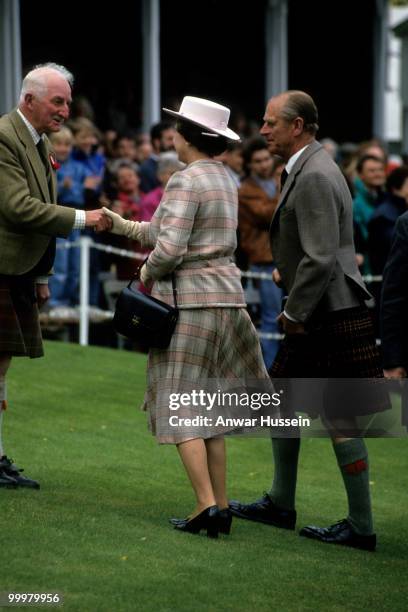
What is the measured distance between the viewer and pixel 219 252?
6.68 m

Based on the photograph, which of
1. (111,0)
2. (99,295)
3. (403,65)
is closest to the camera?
(99,295)

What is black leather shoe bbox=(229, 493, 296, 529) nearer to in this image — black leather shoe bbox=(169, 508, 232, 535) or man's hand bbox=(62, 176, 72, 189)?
black leather shoe bbox=(169, 508, 232, 535)

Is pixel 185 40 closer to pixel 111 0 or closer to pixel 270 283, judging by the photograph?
pixel 111 0

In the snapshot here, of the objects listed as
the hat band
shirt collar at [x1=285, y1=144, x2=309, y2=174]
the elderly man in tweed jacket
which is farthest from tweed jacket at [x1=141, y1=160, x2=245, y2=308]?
the elderly man in tweed jacket

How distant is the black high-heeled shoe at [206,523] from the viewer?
6.62 m

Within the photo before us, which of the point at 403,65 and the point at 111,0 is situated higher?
the point at 111,0

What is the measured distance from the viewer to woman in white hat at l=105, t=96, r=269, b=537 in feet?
21.6

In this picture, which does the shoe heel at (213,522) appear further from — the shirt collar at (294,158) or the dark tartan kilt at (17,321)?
the shirt collar at (294,158)

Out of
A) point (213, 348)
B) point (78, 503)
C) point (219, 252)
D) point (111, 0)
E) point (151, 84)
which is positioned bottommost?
point (78, 503)

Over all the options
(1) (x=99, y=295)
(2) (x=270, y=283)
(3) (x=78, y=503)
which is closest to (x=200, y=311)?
(3) (x=78, y=503)

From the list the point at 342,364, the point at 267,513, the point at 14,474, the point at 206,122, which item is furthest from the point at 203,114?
the point at 14,474

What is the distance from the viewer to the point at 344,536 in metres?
7.01

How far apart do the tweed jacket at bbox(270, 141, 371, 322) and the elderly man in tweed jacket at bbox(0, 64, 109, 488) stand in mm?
912

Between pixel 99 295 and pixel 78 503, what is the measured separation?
7631mm
